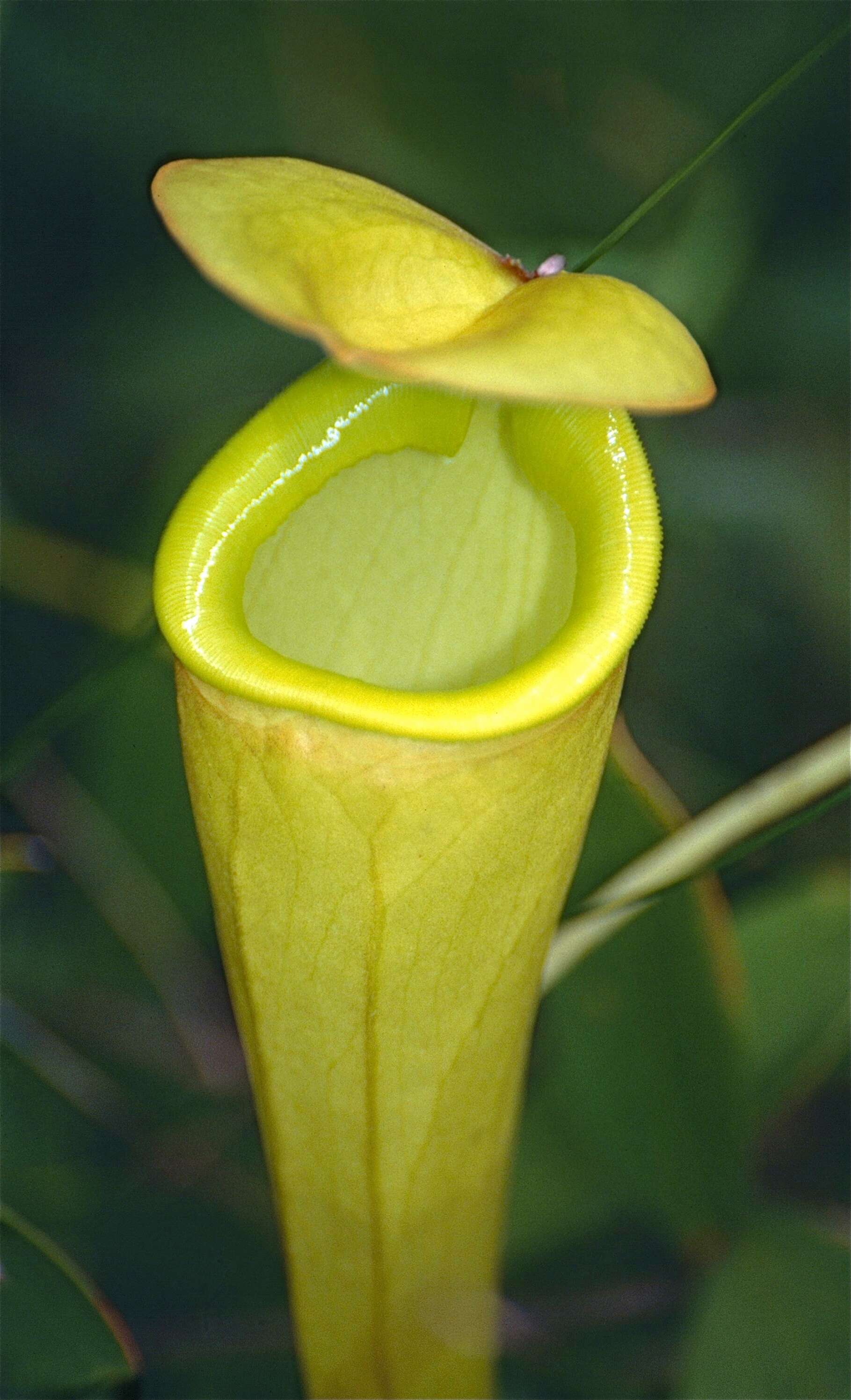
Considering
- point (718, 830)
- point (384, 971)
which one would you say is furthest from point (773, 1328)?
point (384, 971)

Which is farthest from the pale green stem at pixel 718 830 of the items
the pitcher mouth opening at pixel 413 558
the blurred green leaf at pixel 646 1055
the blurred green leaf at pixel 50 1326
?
the blurred green leaf at pixel 50 1326

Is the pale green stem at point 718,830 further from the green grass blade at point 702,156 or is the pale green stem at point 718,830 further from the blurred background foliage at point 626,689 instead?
the green grass blade at point 702,156

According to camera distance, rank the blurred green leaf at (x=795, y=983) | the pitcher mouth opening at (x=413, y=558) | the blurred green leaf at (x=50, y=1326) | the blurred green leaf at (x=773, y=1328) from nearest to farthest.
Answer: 1. the pitcher mouth opening at (x=413, y=558)
2. the blurred green leaf at (x=50, y=1326)
3. the blurred green leaf at (x=773, y=1328)
4. the blurred green leaf at (x=795, y=983)

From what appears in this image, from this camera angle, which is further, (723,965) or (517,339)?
(723,965)

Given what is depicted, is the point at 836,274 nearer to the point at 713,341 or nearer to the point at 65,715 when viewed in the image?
the point at 713,341

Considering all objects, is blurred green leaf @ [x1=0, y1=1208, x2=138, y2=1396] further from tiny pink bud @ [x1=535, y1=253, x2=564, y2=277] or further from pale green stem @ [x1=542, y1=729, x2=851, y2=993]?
tiny pink bud @ [x1=535, y1=253, x2=564, y2=277]

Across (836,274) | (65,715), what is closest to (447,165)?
(836,274)

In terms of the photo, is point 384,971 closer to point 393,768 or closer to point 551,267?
point 393,768

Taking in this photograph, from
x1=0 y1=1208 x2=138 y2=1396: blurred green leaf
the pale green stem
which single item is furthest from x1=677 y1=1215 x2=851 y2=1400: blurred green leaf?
x1=0 y1=1208 x2=138 y2=1396: blurred green leaf
